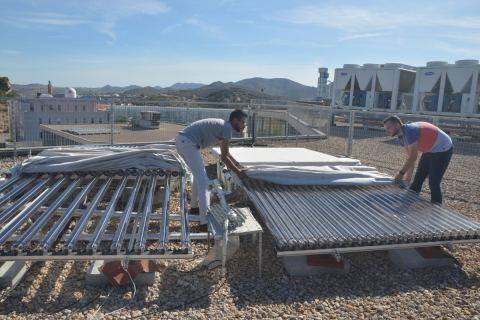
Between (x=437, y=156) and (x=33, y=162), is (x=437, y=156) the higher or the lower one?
the higher one

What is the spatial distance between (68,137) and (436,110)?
1751 cm

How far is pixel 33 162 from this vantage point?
595cm

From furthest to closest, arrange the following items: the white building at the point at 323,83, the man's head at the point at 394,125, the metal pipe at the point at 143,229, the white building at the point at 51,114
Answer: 1. the white building at the point at 323,83
2. the white building at the point at 51,114
3. the man's head at the point at 394,125
4. the metal pipe at the point at 143,229

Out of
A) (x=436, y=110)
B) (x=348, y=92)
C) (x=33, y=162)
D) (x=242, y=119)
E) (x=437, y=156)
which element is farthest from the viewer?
A: (x=348, y=92)

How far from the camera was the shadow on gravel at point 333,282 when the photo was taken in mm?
3766

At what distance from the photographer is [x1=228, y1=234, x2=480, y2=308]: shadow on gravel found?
12.4 feet

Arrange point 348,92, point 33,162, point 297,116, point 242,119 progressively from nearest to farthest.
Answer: point 242,119, point 33,162, point 297,116, point 348,92

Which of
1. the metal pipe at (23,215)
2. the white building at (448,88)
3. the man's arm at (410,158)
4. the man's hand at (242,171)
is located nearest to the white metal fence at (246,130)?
the man's arm at (410,158)

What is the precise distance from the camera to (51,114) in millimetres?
13055

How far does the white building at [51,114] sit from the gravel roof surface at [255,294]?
857 centimetres

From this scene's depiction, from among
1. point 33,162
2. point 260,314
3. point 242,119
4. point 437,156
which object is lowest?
point 260,314

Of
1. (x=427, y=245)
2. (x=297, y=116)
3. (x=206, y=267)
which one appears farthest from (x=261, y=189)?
(x=297, y=116)

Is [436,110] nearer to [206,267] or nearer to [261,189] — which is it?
[261,189]

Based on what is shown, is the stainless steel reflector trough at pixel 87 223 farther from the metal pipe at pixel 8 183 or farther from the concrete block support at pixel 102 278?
the concrete block support at pixel 102 278
